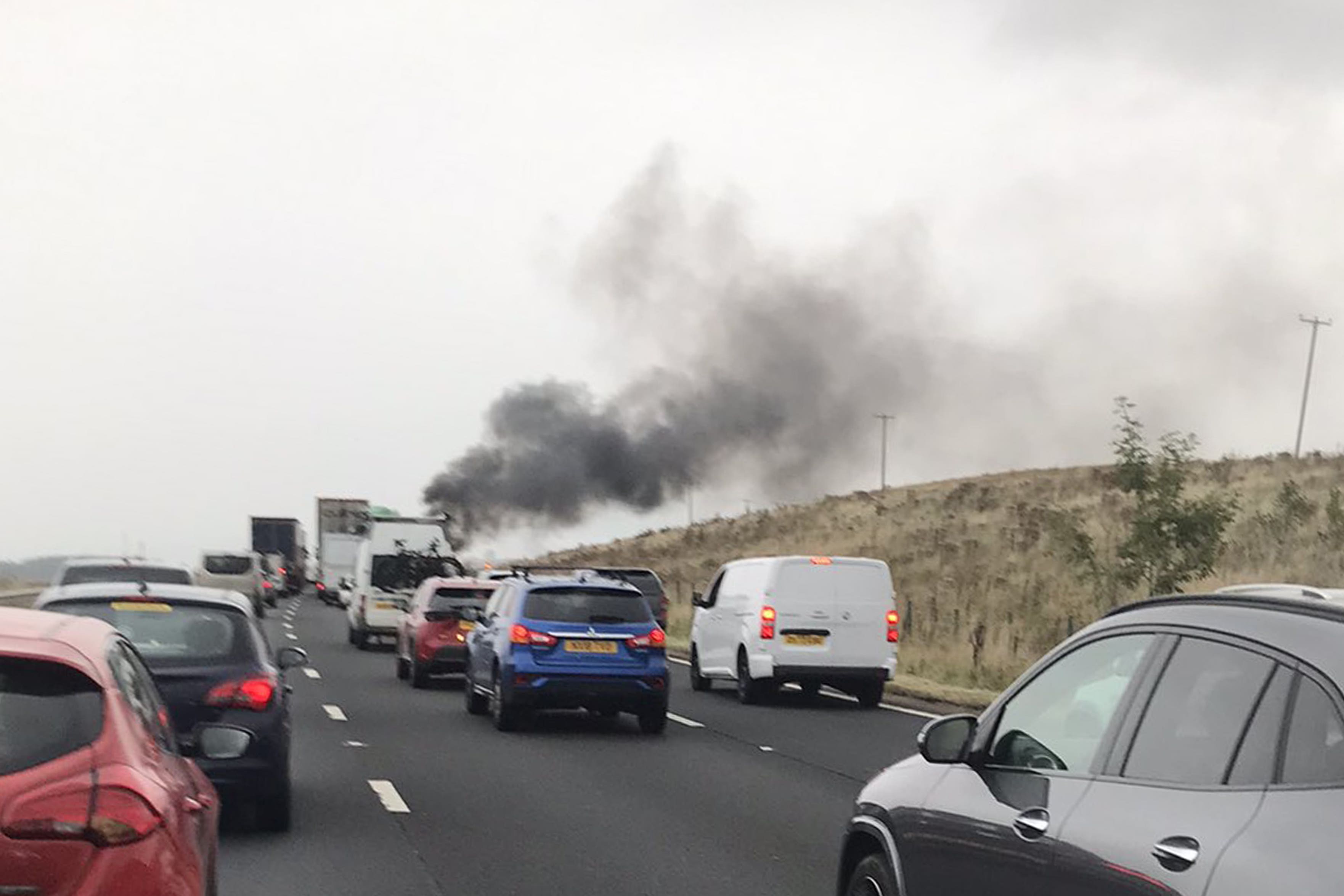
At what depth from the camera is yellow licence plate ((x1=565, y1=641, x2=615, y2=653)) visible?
65.2ft

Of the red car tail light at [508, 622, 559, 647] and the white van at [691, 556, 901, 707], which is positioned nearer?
the red car tail light at [508, 622, 559, 647]

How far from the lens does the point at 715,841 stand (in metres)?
12.1

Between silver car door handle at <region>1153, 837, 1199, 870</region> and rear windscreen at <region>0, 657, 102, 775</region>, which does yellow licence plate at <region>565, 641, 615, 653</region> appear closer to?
rear windscreen at <region>0, 657, 102, 775</region>

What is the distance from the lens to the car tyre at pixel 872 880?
21.6 ft

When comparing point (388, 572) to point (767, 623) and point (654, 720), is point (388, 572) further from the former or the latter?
point (654, 720)

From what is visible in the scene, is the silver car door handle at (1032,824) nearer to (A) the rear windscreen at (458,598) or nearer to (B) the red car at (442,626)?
(B) the red car at (442,626)

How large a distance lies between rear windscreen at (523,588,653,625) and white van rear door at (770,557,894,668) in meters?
4.52

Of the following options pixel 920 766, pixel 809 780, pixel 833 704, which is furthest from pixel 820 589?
pixel 920 766

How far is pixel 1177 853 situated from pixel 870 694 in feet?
67.9

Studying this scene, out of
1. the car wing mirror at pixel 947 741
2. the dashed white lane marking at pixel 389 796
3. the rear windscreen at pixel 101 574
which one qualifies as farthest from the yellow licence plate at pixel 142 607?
the rear windscreen at pixel 101 574

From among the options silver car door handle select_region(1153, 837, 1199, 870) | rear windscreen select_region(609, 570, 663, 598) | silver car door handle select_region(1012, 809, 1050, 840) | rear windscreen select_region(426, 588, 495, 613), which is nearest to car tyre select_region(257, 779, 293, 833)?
silver car door handle select_region(1012, 809, 1050, 840)

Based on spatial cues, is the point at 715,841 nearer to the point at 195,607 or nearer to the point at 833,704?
the point at 195,607

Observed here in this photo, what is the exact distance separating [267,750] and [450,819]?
5.14 feet

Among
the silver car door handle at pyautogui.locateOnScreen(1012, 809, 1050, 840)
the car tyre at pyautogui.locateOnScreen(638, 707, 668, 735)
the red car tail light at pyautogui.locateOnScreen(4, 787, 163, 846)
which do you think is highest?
the silver car door handle at pyautogui.locateOnScreen(1012, 809, 1050, 840)
